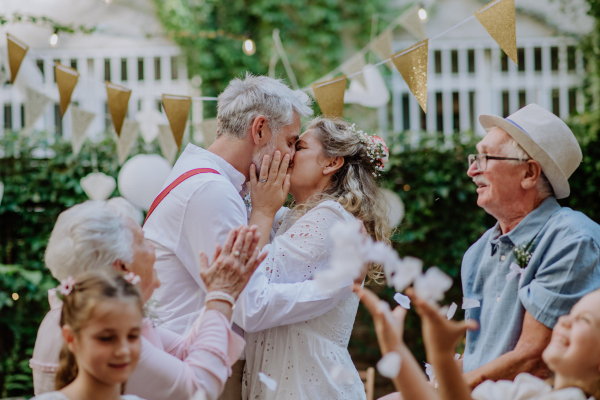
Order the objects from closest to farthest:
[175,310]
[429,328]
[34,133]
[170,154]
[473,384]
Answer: [429,328] < [473,384] < [175,310] < [170,154] < [34,133]

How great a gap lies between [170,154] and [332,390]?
2678mm

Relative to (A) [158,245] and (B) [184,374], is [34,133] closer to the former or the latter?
(A) [158,245]

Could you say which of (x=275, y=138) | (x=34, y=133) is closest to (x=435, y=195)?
(x=275, y=138)

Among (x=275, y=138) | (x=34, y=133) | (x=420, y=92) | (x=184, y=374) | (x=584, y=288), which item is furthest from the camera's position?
(x=34, y=133)

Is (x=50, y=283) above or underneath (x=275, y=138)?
underneath

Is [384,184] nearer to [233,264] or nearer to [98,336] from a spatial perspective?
[233,264]

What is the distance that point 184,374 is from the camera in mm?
1562

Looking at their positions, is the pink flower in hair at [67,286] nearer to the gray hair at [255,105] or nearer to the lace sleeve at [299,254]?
the lace sleeve at [299,254]

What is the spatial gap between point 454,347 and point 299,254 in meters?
0.85

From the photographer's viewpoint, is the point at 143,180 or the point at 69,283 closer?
the point at 69,283

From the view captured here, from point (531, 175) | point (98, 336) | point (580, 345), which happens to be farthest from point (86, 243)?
point (531, 175)

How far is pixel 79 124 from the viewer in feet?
12.9

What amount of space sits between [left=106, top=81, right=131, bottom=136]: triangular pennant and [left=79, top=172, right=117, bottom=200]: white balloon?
4.68 ft

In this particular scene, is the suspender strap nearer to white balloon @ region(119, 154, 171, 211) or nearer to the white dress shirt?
Result: the white dress shirt
